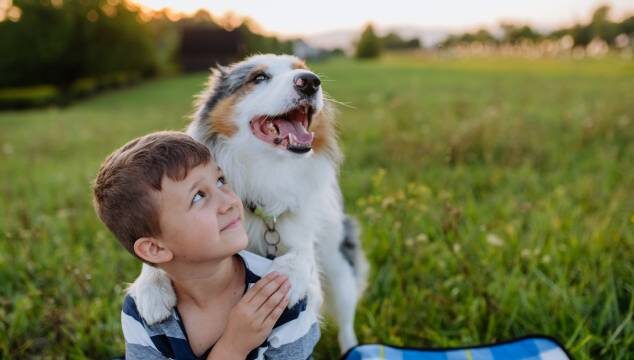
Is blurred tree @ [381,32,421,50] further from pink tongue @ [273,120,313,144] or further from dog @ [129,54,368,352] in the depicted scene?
pink tongue @ [273,120,313,144]

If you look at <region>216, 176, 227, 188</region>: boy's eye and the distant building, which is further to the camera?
the distant building

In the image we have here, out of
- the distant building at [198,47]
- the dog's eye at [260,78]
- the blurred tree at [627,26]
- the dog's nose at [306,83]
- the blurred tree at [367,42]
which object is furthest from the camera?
the blurred tree at [627,26]

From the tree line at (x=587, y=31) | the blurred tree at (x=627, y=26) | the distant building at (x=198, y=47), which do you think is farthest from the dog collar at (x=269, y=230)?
the blurred tree at (x=627, y=26)

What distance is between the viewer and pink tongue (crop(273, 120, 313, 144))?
2029 mm

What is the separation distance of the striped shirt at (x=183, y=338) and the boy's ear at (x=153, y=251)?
0.79 feet

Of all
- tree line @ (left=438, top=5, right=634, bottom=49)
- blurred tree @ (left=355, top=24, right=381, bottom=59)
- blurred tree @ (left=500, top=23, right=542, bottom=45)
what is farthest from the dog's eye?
blurred tree @ (left=500, top=23, right=542, bottom=45)

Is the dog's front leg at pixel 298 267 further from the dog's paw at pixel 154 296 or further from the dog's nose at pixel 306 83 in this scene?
the dog's nose at pixel 306 83

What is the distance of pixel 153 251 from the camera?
1574mm

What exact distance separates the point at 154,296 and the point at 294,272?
47 cm

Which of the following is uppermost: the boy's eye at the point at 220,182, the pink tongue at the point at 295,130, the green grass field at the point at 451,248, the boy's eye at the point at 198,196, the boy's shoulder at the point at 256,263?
the pink tongue at the point at 295,130

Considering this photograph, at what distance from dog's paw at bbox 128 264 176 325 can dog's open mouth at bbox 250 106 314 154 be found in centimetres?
65

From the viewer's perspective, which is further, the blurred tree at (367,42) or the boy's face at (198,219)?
the blurred tree at (367,42)

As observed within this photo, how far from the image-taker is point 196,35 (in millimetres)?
37719

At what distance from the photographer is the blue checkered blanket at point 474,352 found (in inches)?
87.1
